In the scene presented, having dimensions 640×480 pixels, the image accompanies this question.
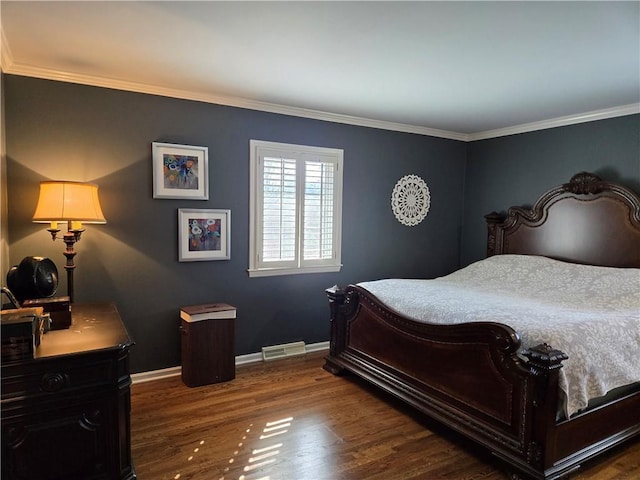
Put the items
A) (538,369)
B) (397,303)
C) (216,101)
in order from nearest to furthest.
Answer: (538,369) → (397,303) → (216,101)

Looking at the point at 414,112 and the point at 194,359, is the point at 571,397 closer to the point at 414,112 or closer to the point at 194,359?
the point at 194,359

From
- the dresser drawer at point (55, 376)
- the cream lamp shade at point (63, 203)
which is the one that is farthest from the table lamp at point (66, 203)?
the dresser drawer at point (55, 376)

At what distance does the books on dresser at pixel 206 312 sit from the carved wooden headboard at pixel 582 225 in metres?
3.05

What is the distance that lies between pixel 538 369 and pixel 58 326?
2392 millimetres

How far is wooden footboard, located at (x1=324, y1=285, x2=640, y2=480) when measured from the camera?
6.79 feet

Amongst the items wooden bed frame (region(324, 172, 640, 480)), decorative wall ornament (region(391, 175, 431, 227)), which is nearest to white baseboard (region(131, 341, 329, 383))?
wooden bed frame (region(324, 172, 640, 480))

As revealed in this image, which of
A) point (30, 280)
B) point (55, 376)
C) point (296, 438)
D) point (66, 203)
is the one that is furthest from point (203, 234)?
point (55, 376)

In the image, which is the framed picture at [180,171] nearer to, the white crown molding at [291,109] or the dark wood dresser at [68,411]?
the white crown molding at [291,109]

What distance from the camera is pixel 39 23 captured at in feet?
7.32

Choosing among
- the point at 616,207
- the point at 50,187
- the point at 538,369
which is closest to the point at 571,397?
the point at 538,369

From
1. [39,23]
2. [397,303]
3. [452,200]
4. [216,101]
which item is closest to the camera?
[39,23]

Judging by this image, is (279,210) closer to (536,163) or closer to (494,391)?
(494,391)

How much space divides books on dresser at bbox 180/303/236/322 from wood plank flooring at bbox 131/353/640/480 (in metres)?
0.55

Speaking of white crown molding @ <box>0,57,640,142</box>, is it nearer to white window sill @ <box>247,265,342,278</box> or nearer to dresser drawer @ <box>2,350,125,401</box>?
white window sill @ <box>247,265,342,278</box>
